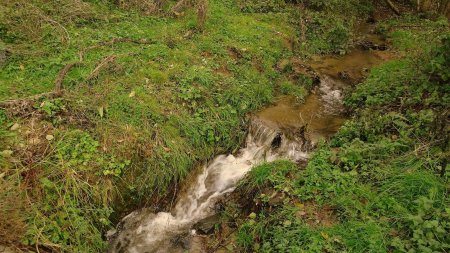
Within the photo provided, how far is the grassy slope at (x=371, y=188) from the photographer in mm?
3920

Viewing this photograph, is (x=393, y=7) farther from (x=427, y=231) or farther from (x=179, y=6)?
(x=427, y=231)

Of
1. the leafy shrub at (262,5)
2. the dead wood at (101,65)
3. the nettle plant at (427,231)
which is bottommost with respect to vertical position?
the nettle plant at (427,231)

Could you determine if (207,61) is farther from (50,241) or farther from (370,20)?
(370,20)

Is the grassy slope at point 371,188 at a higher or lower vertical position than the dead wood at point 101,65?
lower

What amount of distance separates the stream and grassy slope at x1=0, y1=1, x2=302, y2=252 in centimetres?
29

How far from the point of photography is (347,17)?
37.4 feet

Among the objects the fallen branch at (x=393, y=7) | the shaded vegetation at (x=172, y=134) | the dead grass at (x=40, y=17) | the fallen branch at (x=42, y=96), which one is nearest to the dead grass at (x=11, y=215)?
the shaded vegetation at (x=172, y=134)

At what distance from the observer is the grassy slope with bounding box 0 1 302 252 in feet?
14.4

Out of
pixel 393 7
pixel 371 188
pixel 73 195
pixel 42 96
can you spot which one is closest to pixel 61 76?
pixel 42 96

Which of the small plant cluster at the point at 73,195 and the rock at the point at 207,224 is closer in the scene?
the small plant cluster at the point at 73,195

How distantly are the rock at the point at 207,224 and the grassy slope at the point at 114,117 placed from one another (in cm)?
77

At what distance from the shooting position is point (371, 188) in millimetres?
4539

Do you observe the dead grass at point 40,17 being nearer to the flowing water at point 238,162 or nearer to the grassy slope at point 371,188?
the flowing water at point 238,162

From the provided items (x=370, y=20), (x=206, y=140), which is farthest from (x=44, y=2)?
(x=370, y=20)
